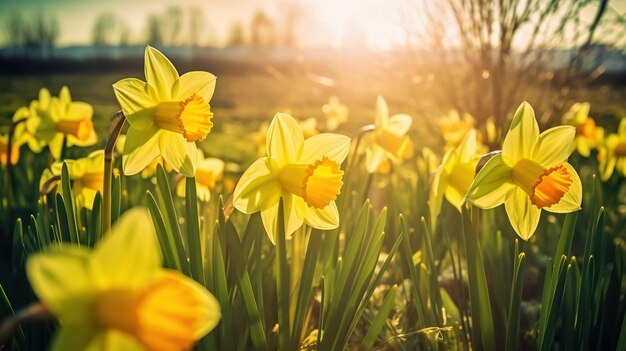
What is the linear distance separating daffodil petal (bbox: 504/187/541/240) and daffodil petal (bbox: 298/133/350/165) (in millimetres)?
430

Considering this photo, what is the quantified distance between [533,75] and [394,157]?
185 centimetres

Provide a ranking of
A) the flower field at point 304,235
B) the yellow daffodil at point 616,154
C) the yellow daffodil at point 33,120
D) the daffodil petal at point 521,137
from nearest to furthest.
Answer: the flower field at point 304,235 → the daffodil petal at point 521,137 → the yellow daffodil at point 33,120 → the yellow daffodil at point 616,154

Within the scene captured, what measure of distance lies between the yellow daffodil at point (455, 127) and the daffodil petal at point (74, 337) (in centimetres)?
276

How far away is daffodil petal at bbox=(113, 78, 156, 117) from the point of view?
1240 mm

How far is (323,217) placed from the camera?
51.3 inches

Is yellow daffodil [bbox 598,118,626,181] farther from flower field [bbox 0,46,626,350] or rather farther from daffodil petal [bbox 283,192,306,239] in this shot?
daffodil petal [bbox 283,192,306,239]

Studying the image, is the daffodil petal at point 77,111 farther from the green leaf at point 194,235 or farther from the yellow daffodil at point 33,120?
the green leaf at point 194,235

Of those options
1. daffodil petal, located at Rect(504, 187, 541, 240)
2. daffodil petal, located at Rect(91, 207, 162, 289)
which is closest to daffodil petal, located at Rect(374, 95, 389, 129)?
daffodil petal, located at Rect(504, 187, 541, 240)

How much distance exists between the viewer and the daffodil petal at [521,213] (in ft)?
4.57

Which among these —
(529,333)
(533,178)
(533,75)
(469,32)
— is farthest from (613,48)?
(533,178)

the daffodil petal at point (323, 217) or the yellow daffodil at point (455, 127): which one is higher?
the daffodil petal at point (323, 217)

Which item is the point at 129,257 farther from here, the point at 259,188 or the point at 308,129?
the point at 308,129

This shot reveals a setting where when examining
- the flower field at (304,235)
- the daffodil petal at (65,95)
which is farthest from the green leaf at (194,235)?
the daffodil petal at (65,95)

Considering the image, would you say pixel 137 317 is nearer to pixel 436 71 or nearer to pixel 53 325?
pixel 53 325
